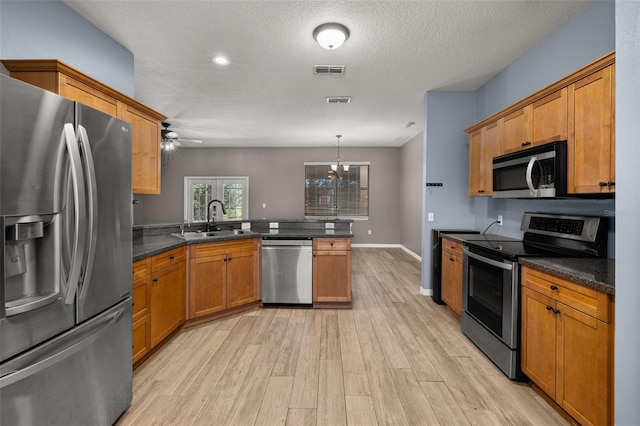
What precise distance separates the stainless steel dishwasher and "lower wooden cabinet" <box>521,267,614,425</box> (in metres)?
2.23

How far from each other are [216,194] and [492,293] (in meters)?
7.61


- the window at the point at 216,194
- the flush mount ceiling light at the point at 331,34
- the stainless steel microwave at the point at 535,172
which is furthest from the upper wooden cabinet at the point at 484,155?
the window at the point at 216,194

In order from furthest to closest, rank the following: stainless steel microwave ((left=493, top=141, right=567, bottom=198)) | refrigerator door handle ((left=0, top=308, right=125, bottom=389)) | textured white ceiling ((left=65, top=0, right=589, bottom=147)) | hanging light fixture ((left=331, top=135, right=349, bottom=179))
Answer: hanging light fixture ((left=331, top=135, right=349, bottom=179)) < textured white ceiling ((left=65, top=0, right=589, bottom=147)) < stainless steel microwave ((left=493, top=141, right=567, bottom=198)) < refrigerator door handle ((left=0, top=308, right=125, bottom=389))

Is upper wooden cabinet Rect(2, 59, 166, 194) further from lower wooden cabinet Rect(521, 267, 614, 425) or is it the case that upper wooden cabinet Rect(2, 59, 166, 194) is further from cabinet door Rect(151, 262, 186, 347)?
lower wooden cabinet Rect(521, 267, 614, 425)

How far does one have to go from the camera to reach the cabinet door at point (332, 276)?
3559mm

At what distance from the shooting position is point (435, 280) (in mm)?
3727

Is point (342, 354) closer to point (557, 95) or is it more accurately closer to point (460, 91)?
point (557, 95)

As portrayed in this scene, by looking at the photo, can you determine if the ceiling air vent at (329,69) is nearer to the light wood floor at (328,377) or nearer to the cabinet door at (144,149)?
the cabinet door at (144,149)

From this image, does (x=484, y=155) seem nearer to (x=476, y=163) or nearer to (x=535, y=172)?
(x=476, y=163)

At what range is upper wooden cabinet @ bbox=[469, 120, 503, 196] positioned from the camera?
117 inches

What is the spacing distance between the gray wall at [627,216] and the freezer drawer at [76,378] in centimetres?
249

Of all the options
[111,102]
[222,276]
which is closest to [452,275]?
[222,276]

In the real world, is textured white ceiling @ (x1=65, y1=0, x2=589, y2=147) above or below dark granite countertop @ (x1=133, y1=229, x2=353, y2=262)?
above

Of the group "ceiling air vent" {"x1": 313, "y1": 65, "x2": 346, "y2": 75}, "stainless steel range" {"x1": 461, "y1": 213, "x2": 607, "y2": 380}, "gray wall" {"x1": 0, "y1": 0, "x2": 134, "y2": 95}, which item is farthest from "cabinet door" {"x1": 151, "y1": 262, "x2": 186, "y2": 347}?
"stainless steel range" {"x1": 461, "y1": 213, "x2": 607, "y2": 380}
